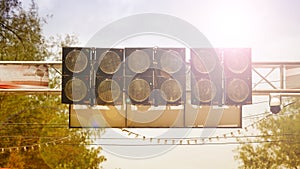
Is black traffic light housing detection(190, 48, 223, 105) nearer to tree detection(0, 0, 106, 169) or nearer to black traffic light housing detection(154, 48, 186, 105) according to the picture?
black traffic light housing detection(154, 48, 186, 105)

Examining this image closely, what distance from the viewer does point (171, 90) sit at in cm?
1182

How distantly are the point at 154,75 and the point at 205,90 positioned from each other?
1173 mm

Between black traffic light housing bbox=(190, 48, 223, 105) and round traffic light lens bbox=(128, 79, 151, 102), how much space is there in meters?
1.01

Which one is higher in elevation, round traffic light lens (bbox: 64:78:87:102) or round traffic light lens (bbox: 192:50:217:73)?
round traffic light lens (bbox: 192:50:217:73)

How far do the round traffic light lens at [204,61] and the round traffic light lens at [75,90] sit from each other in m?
2.47

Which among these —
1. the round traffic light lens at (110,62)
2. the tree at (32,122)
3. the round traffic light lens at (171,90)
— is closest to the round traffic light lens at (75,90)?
the round traffic light lens at (110,62)

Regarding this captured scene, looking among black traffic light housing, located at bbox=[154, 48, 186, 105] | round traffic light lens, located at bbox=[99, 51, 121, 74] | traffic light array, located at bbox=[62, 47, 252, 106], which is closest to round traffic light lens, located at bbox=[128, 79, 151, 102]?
traffic light array, located at bbox=[62, 47, 252, 106]

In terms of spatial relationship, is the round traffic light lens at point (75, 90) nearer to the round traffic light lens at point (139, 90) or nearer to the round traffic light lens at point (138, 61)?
the round traffic light lens at point (139, 90)

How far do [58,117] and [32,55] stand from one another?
482cm

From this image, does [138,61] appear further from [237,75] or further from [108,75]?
[237,75]

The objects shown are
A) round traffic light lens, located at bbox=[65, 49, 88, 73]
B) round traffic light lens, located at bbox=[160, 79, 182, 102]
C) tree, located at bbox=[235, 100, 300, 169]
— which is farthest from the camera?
tree, located at bbox=[235, 100, 300, 169]

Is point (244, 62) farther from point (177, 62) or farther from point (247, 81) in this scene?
point (177, 62)

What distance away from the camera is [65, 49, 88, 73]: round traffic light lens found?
465 inches

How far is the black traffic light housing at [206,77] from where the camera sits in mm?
11648
